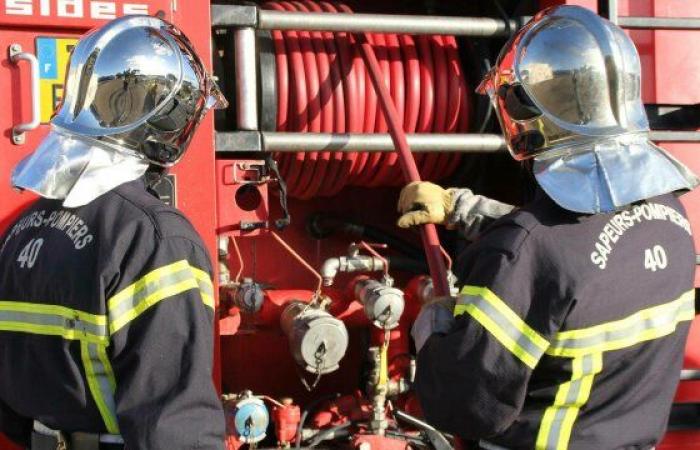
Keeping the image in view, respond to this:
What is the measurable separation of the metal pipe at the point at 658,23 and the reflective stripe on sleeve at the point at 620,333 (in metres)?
1.27

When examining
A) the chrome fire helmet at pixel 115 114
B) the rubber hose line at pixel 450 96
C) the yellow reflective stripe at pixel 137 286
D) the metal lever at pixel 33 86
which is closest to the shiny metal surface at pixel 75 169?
the chrome fire helmet at pixel 115 114

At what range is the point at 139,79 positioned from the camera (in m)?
2.41

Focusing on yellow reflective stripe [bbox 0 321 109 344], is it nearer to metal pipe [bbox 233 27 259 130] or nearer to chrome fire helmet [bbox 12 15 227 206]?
chrome fire helmet [bbox 12 15 227 206]

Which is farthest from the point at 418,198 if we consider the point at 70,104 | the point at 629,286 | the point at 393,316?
the point at 70,104

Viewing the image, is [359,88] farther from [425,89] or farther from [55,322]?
[55,322]

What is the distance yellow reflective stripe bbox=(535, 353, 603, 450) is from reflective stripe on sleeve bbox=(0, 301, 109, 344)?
3.20 feet

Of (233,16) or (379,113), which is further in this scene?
(379,113)

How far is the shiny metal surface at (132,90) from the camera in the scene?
7.85 feet

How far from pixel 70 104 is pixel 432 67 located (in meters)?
1.53

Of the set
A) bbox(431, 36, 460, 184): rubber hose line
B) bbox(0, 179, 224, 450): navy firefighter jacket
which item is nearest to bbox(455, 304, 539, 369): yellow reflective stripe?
bbox(0, 179, 224, 450): navy firefighter jacket

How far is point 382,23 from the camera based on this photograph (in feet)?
11.0

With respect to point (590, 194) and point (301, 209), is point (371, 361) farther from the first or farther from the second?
point (590, 194)

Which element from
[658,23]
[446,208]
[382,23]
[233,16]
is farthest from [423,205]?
[658,23]

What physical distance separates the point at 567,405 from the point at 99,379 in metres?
1.02
